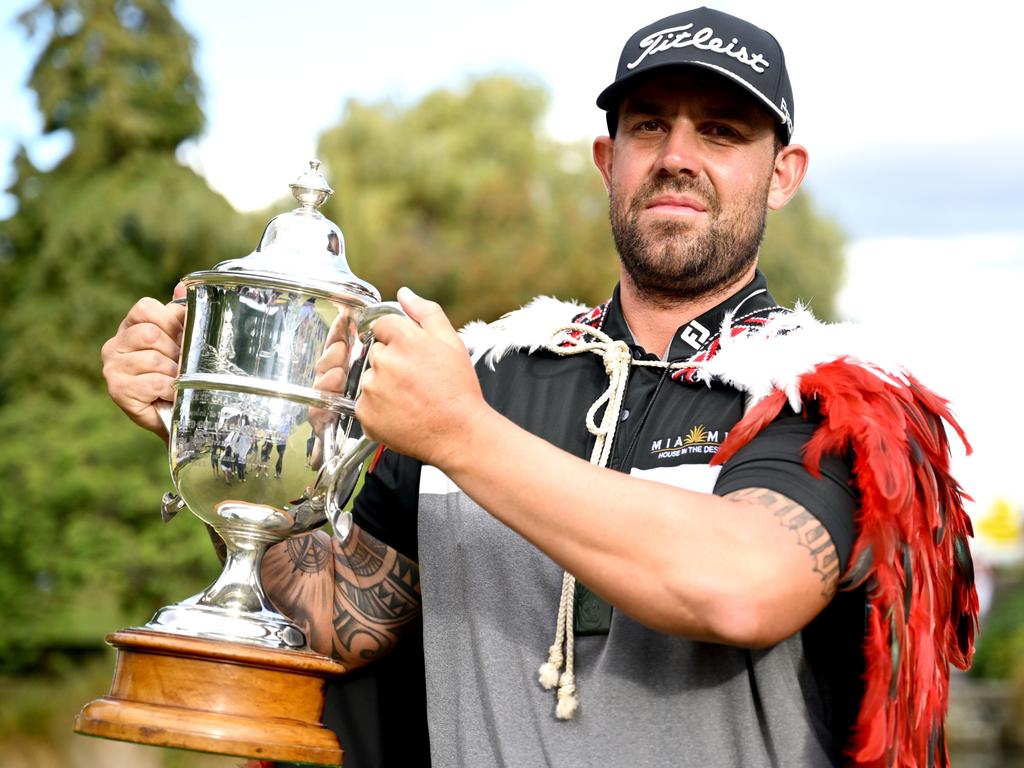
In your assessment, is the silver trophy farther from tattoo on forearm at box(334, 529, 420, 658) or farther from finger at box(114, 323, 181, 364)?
tattoo on forearm at box(334, 529, 420, 658)

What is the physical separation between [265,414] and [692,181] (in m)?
0.95

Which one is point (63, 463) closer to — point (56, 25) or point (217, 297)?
point (56, 25)

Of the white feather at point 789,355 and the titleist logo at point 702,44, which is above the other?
the titleist logo at point 702,44

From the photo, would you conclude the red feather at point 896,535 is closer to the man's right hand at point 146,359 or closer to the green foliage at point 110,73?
the man's right hand at point 146,359

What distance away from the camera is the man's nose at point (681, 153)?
2.44m

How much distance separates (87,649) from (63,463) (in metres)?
1.41

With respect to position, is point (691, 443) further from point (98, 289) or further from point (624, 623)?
point (98, 289)

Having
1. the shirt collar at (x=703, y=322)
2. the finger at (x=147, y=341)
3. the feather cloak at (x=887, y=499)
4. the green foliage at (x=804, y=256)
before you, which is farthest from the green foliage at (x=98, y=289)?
the feather cloak at (x=887, y=499)

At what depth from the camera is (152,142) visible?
1150 centimetres

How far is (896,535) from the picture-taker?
80.3 inches

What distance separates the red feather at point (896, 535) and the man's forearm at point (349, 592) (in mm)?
805

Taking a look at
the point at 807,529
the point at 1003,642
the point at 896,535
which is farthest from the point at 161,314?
the point at 1003,642

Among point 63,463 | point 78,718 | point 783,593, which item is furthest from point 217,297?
point 63,463

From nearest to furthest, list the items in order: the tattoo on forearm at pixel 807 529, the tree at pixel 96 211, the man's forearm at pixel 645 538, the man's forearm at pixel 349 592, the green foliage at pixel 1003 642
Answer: the man's forearm at pixel 645 538
the tattoo on forearm at pixel 807 529
the man's forearm at pixel 349 592
the tree at pixel 96 211
the green foliage at pixel 1003 642
